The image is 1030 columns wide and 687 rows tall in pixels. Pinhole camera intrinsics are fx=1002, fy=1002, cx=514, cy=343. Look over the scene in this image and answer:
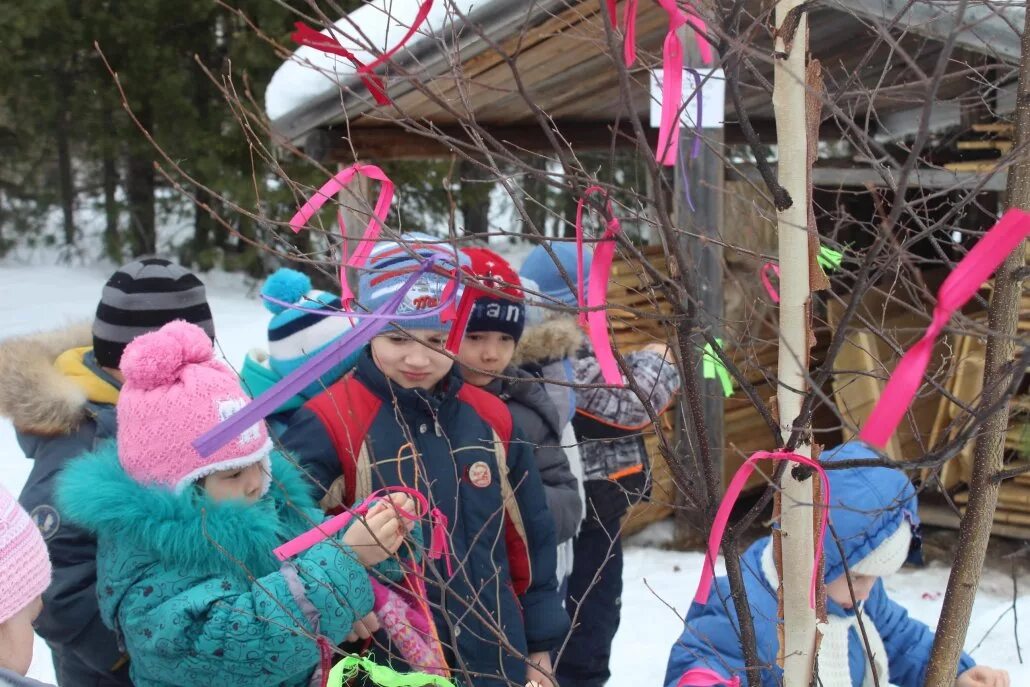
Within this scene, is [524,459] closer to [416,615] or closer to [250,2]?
[416,615]

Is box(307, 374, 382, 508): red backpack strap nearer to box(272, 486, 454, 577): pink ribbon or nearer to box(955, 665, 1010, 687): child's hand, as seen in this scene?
box(272, 486, 454, 577): pink ribbon

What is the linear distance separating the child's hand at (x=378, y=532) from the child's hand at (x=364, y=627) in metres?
0.13

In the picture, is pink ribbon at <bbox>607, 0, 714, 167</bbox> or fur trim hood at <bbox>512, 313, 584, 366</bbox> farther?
fur trim hood at <bbox>512, 313, 584, 366</bbox>

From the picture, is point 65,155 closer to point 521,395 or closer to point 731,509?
point 521,395

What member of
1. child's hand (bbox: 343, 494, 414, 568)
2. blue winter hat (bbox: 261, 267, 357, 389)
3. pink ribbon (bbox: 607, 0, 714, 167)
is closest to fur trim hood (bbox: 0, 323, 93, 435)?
blue winter hat (bbox: 261, 267, 357, 389)

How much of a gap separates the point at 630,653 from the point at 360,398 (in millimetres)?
2819

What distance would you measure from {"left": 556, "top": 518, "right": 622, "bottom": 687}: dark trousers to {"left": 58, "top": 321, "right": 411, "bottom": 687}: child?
156 centimetres

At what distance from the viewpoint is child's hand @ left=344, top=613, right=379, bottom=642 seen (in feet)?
6.76

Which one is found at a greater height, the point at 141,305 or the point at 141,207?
the point at 141,305

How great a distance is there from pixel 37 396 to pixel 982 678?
2241 millimetres

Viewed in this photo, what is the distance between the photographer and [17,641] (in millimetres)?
1486

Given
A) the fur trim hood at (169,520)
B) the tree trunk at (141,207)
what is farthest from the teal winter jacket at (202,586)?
the tree trunk at (141,207)

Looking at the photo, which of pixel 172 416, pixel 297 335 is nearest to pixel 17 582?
pixel 172 416

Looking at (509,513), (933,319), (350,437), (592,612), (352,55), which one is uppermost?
(352,55)
